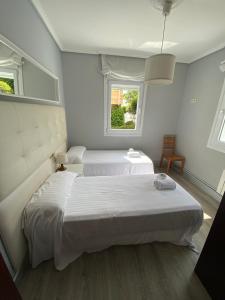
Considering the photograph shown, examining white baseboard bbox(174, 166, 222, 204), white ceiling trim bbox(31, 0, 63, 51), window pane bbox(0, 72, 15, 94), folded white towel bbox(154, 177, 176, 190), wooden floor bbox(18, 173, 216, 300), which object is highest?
white ceiling trim bbox(31, 0, 63, 51)

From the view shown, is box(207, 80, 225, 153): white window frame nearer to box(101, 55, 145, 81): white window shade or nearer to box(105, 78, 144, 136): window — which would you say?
box(105, 78, 144, 136): window

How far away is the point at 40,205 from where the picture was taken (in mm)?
1185

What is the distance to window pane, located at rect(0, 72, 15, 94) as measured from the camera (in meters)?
1.02

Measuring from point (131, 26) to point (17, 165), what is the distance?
2184 millimetres

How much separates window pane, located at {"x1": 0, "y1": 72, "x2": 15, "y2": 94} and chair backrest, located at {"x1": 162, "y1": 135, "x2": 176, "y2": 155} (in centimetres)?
312

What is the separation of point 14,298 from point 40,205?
0.55 metres

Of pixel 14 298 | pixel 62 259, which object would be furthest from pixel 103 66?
pixel 14 298

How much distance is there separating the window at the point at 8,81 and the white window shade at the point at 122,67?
2063 mm

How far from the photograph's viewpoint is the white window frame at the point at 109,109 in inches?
120

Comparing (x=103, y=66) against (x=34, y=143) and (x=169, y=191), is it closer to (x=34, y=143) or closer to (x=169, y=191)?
(x=34, y=143)

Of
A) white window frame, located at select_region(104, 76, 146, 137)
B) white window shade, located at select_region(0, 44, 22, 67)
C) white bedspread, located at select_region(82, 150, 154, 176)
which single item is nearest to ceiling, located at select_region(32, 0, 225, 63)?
white window frame, located at select_region(104, 76, 146, 137)

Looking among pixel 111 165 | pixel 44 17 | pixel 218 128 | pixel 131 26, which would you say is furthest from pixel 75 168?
pixel 218 128

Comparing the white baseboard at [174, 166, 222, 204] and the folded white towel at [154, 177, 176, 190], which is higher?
the folded white towel at [154, 177, 176, 190]

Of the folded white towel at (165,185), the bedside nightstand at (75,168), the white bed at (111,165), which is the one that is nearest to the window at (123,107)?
the white bed at (111,165)
